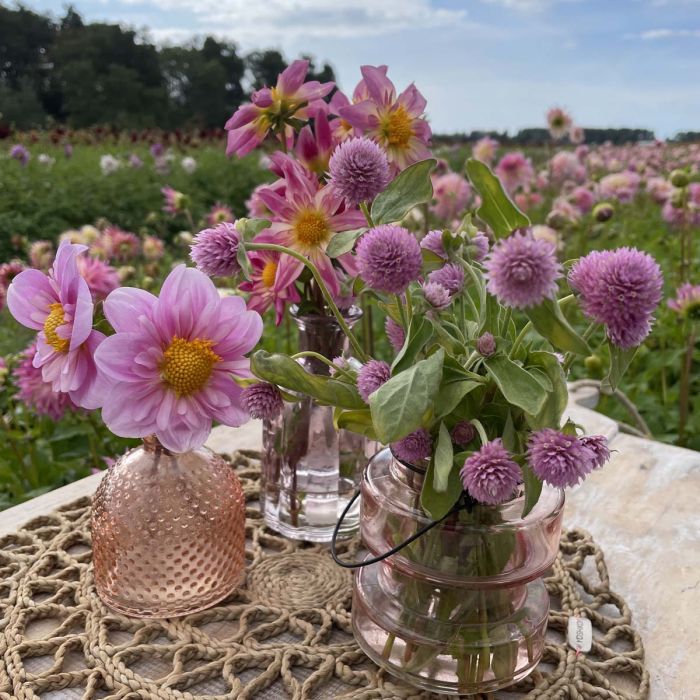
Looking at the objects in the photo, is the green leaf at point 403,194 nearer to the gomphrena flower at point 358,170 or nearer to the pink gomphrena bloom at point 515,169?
the gomphrena flower at point 358,170

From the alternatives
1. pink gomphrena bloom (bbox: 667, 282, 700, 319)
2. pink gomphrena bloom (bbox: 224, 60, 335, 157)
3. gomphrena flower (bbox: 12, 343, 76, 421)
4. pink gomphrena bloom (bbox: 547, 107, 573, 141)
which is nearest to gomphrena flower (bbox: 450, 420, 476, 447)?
pink gomphrena bloom (bbox: 224, 60, 335, 157)

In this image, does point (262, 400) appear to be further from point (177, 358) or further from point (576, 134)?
point (576, 134)

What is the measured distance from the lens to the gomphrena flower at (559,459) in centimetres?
42

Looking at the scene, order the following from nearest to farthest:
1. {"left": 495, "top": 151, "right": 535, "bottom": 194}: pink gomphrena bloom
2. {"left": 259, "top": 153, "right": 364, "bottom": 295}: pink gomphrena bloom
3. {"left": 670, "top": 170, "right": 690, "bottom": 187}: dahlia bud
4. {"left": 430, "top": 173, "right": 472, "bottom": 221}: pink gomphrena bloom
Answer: {"left": 259, "top": 153, "right": 364, "bottom": 295}: pink gomphrena bloom
{"left": 670, "top": 170, "right": 690, "bottom": 187}: dahlia bud
{"left": 430, "top": 173, "right": 472, "bottom": 221}: pink gomphrena bloom
{"left": 495, "top": 151, "right": 535, "bottom": 194}: pink gomphrena bloom

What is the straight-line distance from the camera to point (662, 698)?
22.8 inches

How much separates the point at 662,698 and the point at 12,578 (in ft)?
1.88

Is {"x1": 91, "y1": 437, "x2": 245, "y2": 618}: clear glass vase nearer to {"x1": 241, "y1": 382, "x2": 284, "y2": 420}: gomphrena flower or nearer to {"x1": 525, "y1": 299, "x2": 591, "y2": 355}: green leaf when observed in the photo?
{"x1": 241, "y1": 382, "x2": 284, "y2": 420}: gomphrena flower

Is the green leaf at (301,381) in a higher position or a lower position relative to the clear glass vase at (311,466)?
higher

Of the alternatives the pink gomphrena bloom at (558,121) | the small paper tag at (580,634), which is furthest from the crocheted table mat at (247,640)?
the pink gomphrena bloom at (558,121)

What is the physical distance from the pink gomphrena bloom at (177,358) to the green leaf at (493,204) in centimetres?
20

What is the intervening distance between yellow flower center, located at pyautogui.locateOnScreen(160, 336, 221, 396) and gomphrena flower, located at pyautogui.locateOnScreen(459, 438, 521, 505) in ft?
0.73

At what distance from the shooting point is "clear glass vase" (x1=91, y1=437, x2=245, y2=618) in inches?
24.5

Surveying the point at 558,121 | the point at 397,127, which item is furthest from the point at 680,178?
the point at 558,121

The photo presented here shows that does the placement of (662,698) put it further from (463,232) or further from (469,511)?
(463,232)
